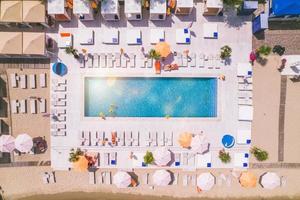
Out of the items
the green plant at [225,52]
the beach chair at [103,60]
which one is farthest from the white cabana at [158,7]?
the green plant at [225,52]

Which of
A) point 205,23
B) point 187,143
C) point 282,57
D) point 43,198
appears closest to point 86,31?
point 205,23

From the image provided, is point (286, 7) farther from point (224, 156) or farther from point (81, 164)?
point (81, 164)

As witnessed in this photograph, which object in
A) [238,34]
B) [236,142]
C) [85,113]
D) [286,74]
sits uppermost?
[238,34]

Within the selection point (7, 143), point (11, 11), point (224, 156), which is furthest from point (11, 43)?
point (224, 156)

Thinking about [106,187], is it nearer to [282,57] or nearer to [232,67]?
[232,67]

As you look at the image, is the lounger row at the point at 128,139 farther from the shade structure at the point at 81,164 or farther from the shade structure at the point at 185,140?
the shade structure at the point at 81,164

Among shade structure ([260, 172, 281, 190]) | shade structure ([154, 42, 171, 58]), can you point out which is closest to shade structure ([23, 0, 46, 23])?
shade structure ([154, 42, 171, 58])
